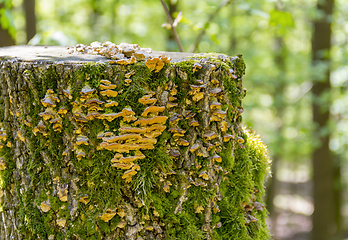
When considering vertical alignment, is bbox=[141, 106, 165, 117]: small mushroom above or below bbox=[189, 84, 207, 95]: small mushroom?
below

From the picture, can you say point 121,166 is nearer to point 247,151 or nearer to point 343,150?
point 247,151

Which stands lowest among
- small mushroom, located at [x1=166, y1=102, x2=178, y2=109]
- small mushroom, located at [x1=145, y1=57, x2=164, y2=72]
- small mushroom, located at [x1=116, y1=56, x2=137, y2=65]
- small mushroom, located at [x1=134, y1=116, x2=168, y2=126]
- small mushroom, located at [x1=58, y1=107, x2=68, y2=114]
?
small mushroom, located at [x1=134, y1=116, x2=168, y2=126]

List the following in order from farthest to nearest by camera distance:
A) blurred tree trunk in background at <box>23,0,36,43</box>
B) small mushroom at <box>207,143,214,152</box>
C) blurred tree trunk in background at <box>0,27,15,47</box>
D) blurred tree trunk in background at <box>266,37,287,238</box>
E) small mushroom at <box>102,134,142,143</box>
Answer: blurred tree trunk in background at <box>266,37,287,238</box> → blurred tree trunk in background at <box>23,0,36,43</box> → blurred tree trunk in background at <box>0,27,15,47</box> → small mushroom at <box>207,143,214,152</box> → small mushroom at <box>102,134,142,143</box>

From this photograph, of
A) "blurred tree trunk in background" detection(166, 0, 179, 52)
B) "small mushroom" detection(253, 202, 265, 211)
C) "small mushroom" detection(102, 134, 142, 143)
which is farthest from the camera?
"blurred tree trunk in background" detection(166, 0, 179, 52)

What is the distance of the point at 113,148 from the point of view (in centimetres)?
165

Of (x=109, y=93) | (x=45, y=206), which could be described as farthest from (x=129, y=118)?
(x=45, y=206)

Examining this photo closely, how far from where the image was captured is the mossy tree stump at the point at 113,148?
1.68 metres

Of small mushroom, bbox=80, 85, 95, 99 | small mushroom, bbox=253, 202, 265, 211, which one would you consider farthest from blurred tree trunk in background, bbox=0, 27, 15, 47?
small mushroom, bbox=253, 202, 265, 211

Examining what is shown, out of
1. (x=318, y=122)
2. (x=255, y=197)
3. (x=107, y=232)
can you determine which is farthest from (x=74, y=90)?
(x=318, y=122)

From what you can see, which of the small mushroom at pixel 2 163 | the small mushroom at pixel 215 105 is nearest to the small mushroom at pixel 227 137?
the small mushroom at pixel 215 105

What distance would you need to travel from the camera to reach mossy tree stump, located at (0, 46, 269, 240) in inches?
66.2

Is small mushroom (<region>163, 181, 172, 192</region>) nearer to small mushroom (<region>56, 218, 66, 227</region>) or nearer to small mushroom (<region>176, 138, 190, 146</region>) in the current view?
small mushroom (<region>176, 138, 190, 146</region>)

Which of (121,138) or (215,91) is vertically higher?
(215,91)

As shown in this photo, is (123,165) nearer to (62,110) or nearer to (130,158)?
(130,158)
